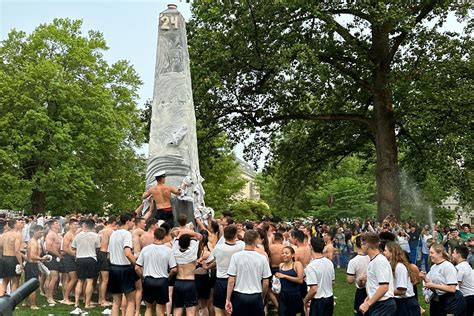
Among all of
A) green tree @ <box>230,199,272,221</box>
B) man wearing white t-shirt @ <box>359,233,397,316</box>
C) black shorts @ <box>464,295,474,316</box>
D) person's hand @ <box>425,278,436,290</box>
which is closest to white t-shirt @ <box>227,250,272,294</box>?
man wearing white t-shirt @ <box>359,233,397,316</box>

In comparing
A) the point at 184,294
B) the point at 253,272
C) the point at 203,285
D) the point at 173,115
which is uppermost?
the point at 173,115

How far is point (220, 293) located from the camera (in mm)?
9195

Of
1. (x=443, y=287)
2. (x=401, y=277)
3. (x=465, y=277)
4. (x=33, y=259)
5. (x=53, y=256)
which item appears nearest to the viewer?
(x=401, y=277)

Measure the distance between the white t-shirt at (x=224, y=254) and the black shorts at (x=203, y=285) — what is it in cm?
104

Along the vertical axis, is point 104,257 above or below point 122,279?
above

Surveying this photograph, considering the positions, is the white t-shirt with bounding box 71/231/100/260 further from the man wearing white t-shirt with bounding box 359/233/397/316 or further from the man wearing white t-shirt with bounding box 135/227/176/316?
the man wearing white t-shirt with bounding box 359/233/397/316

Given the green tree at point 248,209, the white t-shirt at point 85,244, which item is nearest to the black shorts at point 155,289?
the white t-shirt at point 85,244

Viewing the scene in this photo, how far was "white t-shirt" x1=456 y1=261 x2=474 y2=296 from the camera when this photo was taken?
349 inches

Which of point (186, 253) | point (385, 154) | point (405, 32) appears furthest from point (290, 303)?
point (405, 32)

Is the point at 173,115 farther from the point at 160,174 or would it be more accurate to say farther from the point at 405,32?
the point at 405,32

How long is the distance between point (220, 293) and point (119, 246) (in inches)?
87.9

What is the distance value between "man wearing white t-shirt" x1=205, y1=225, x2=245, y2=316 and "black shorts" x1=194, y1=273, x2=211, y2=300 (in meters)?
0.94

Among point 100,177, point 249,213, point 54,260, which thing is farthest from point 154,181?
point 249,213

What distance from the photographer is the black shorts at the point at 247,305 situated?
8102 mm
